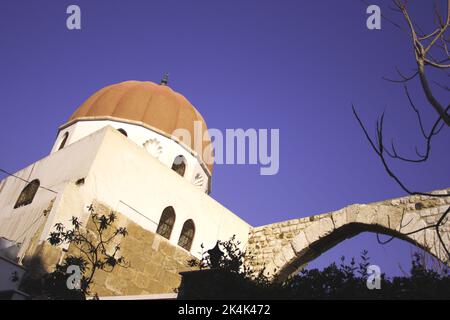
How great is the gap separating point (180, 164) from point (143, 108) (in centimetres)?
190

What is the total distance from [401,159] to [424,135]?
20 cm

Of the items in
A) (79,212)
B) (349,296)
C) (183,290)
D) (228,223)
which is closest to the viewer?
(349,296)

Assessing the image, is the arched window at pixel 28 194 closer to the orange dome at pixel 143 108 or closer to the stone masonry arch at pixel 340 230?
the orange dome at pixel 143 108

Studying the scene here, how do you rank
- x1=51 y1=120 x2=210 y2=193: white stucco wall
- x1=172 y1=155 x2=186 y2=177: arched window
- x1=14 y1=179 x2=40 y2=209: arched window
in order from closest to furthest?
x1=14 y1=179 x2=40 y2=209: arched window
x1=51 y1=120 x2=210 y2=193: white stucco wall
x1=172 y1=155 x2=186 y2=177: arched window

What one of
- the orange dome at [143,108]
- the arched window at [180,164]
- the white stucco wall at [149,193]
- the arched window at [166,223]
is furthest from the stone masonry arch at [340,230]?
the orange dome at [143,108]

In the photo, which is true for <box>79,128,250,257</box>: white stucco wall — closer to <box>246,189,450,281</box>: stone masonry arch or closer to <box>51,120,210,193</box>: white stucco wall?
<box>246,189,450,281</box>: stone masonry arch

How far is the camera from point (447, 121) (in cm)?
232

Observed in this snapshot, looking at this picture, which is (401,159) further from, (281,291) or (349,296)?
(281,291)

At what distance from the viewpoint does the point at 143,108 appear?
10984 millimetres

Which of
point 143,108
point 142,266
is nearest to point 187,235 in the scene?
point 142,266

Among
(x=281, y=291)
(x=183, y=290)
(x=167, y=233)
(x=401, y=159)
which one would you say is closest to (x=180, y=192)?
(x=167, y=233)

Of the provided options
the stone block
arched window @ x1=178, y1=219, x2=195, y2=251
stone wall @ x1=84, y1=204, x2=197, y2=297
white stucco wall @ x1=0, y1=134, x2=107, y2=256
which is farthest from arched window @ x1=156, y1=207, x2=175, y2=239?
the stone block

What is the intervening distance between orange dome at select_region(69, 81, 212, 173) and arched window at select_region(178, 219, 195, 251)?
8.56 feet

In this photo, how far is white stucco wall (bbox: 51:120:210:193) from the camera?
409 inches
